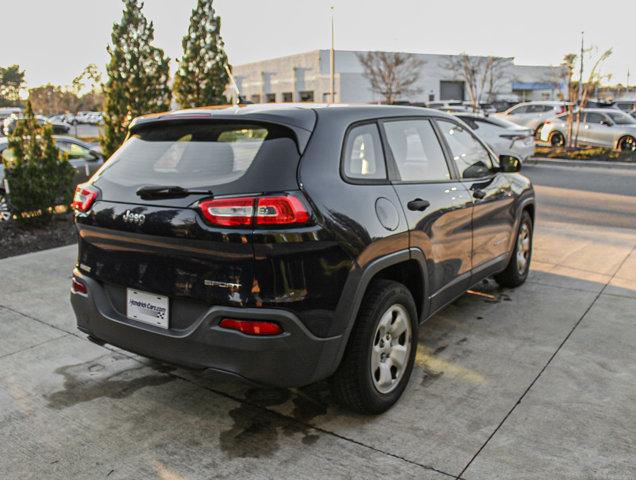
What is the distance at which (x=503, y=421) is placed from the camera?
11.2ft

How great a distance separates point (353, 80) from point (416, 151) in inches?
2438

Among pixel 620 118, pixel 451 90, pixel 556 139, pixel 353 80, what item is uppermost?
pixel 353 80

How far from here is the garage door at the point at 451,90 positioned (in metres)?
73.6

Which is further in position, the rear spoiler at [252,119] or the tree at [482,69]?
the tree at [482,69]

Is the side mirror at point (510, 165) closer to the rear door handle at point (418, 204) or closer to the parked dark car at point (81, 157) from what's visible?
the rear door handle at point (418, 204)

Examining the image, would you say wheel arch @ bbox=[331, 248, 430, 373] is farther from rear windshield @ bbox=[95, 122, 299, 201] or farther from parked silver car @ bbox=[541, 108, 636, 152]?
parked silver car @ bbox=[541, 108, 636, 152]

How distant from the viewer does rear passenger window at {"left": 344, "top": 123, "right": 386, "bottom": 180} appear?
3.33 meters

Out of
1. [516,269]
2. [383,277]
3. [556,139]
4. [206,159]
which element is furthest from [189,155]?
[556,139]

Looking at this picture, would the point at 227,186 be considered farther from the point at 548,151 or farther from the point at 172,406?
the point at 548,151

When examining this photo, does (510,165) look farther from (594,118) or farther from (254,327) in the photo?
(594,118)

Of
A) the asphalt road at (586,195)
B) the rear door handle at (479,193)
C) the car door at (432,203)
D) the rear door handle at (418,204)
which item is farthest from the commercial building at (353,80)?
the rear door handle at (418,204)

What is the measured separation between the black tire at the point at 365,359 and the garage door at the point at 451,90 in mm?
73395

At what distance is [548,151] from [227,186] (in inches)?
758

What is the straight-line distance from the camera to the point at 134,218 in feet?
10.5
